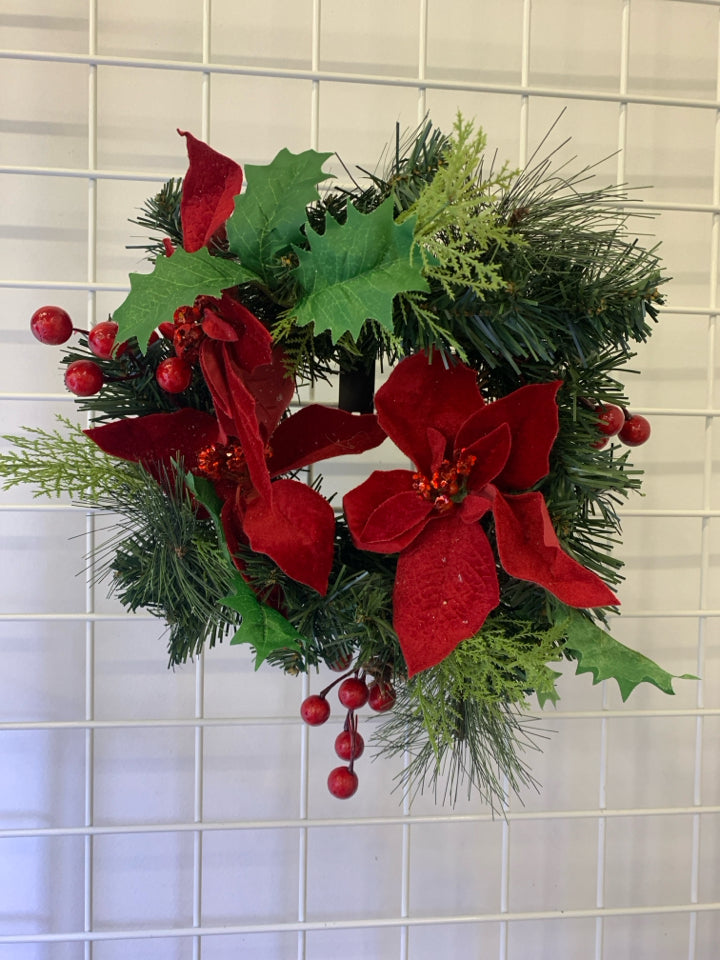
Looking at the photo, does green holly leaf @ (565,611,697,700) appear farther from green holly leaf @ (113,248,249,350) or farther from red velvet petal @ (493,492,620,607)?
green holly leaf @ (113,248,249,350)

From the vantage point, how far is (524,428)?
0.33 meters

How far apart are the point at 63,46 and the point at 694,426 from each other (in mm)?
568

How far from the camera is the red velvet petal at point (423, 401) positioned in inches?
13.5

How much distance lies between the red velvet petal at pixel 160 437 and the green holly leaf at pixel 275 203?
88mm

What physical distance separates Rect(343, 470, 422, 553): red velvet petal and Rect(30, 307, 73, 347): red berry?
0.52 feet

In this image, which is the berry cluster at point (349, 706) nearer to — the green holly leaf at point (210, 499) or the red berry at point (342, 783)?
the red berry at point (342, 783)

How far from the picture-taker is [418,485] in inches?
13.4

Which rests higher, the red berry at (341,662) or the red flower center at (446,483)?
the red flower center at (446,483)

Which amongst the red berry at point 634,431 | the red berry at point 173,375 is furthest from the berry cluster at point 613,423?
the red berry at point 173,375

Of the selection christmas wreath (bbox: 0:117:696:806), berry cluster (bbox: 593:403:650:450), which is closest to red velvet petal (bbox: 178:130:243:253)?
christmas wreath (bbox: 0:117:696:806)

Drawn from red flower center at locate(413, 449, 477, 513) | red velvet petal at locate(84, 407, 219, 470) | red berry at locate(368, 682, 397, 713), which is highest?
red velvet petal at locate(84, 407, 219, 470)

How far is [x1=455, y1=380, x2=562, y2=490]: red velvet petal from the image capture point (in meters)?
0.33

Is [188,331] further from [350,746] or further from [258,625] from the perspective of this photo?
[350,746]

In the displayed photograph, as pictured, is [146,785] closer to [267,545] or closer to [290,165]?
[267,545]
